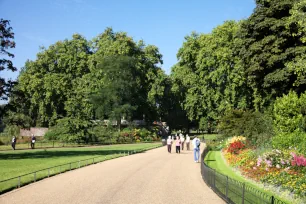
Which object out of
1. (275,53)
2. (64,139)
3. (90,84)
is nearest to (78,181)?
(275,53)

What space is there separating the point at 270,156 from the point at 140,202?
605cm

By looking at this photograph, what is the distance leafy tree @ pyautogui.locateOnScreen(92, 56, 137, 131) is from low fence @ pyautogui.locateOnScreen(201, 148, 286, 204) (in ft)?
151

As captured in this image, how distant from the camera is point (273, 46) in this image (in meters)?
29.0

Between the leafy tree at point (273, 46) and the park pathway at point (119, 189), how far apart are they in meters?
13.5

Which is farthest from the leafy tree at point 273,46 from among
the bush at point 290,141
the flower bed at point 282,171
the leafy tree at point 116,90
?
the leafy tree at point 116,90

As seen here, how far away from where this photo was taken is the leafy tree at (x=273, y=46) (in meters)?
28.0

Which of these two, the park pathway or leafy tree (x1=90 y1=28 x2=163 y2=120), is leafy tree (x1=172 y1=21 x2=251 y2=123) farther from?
the park pathway

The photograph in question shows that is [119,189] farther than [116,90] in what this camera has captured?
No

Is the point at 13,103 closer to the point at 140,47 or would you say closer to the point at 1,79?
the point at 1,79

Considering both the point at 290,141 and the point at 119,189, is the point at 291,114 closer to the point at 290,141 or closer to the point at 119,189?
the point at 290,141

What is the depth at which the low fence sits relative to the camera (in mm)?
8578

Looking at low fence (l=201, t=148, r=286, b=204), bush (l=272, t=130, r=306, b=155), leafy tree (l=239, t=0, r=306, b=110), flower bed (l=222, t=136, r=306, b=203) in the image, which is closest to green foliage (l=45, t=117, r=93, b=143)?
leafy tree (l=239, t=0, r=306, b=110)

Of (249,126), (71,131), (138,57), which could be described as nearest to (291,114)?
(249,126)

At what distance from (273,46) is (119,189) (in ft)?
66.2
